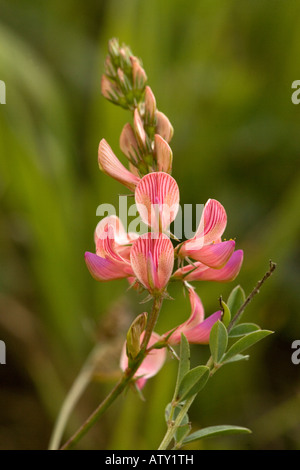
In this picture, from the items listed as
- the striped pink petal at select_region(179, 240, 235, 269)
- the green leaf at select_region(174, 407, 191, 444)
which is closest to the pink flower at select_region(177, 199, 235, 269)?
the striped pink petal at select_region(179, 240, 235, 269)

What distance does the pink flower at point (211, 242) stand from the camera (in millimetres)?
415

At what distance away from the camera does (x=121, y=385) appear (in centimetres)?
41

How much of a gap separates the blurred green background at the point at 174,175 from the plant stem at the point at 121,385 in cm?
69

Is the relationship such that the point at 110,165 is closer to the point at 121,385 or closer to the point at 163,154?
the point at 163,154

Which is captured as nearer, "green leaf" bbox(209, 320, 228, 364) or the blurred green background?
"green leaf" bbox(209, 320, 228, 364)

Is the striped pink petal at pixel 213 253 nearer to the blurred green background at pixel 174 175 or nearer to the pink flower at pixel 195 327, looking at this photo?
the pink flower at pixel 195 327

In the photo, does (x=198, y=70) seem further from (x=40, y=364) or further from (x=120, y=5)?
(x=40, y=364)

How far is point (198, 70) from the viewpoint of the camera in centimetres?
154

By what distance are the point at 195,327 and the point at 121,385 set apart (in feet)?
0.22

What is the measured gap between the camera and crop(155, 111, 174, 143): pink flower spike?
46 centimetres

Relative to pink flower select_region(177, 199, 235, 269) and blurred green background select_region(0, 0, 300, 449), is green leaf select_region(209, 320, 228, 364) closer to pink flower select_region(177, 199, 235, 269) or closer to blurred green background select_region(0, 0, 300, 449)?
pink flower select_region(177, 199, 235, 269)

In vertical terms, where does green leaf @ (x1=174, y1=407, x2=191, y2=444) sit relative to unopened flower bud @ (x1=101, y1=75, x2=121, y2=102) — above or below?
below

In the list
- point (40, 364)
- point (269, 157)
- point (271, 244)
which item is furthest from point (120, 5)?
point (40, 364)

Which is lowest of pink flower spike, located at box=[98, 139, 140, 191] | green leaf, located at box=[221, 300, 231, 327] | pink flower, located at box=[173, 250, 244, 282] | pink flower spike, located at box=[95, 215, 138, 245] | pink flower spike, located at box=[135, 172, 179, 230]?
green leaf, located at box=[221, 300, 231, 327]
